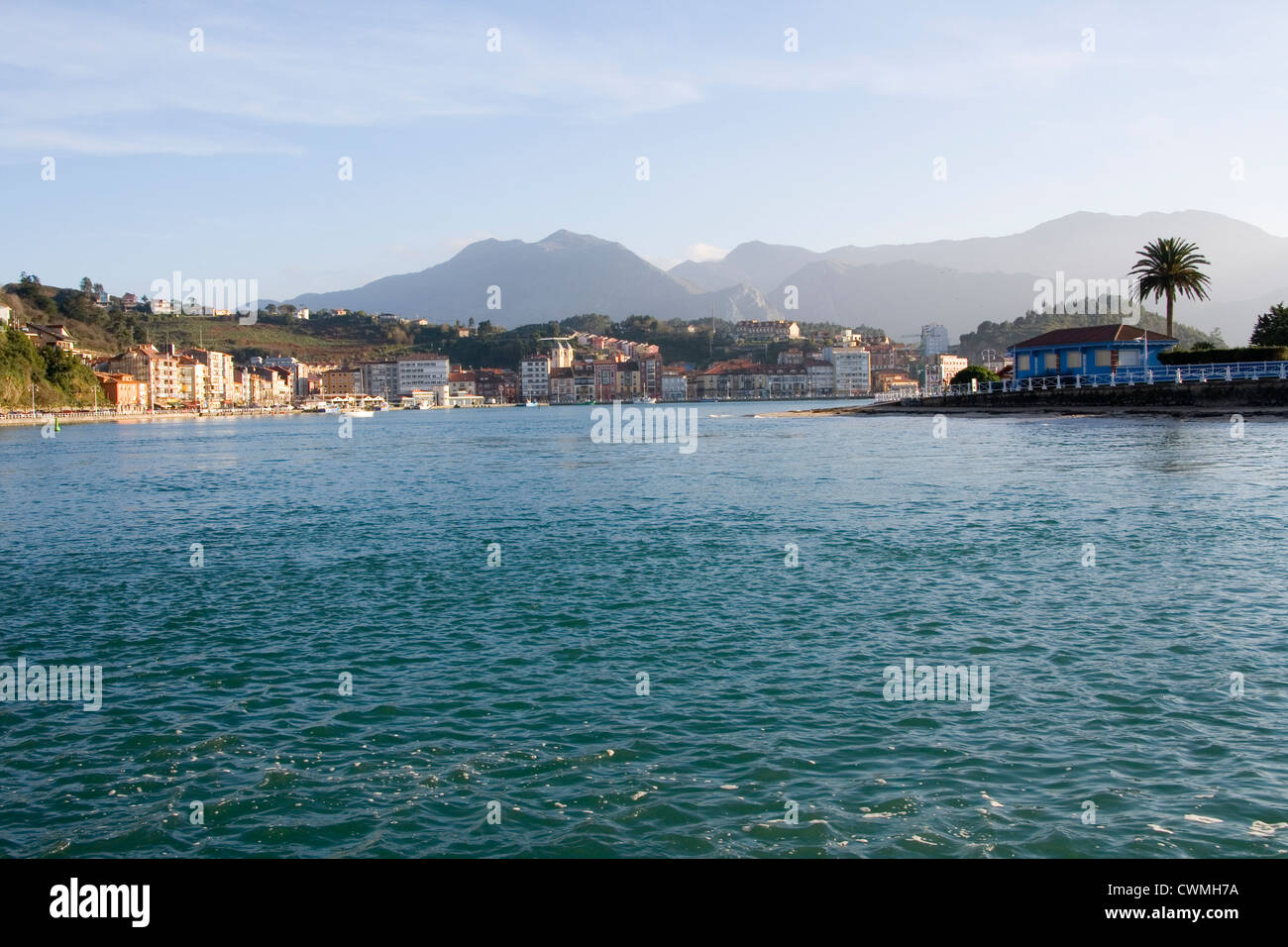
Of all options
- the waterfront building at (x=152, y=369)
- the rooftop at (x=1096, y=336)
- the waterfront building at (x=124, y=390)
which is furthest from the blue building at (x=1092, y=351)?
the waterfront building at (x=152, y=369)

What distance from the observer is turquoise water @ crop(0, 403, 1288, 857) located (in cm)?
790

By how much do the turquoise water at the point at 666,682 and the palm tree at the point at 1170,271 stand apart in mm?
58054

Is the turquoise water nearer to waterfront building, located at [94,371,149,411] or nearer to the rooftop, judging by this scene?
the rooftop

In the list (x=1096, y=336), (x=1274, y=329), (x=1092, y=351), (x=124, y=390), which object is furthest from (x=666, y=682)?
(x=124, y=390)

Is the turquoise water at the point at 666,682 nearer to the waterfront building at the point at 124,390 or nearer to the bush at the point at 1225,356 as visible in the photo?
the bush at the point at 1225,356

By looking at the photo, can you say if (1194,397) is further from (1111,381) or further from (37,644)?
(37,644)

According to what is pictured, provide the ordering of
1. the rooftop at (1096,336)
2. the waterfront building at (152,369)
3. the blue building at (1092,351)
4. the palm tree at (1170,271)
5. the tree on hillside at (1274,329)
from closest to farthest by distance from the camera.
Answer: the tree on hillside at (1274,329), the blue building at (1092,351), the rooftop at (1096,336), the palm tree at (1170,271), the waterfront building at (152,369)

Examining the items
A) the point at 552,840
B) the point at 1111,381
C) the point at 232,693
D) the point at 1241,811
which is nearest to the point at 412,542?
the point at 232,693

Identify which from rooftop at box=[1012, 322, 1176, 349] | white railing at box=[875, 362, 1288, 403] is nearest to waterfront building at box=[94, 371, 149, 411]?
white railing at box=[875, 362, 1288, 403]

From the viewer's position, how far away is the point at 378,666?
12492 millimetres

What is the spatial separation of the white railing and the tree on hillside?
906cm

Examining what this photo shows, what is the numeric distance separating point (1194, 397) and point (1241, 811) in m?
62.2

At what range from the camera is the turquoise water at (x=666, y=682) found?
7898 mm

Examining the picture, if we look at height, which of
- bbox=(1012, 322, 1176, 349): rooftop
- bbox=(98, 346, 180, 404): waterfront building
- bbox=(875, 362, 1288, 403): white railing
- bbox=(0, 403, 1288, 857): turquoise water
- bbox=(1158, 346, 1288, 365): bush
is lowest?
bbox=(0, 403, 1288, 857): turquoise water
